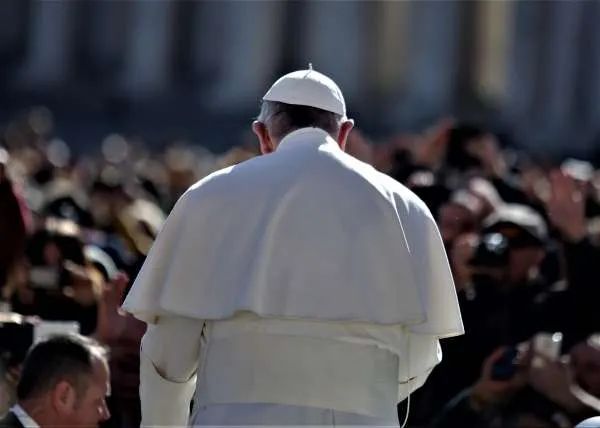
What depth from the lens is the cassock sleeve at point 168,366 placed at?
7168 millimetres

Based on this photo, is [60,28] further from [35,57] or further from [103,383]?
[103,383]

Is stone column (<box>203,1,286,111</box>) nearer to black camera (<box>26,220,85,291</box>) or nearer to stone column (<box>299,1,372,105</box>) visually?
stone column (<box>299,1,372,105</box>)

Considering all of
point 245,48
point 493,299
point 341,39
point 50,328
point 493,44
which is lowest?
point 493,44

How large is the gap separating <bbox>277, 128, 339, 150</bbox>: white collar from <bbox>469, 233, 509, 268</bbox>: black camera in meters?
3.94

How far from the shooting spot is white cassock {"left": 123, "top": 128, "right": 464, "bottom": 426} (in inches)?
277

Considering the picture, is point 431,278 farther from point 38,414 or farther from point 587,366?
point 587,366

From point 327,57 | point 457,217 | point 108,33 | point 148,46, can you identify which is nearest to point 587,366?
point 457,217

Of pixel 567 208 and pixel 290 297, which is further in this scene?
pixel 567 208

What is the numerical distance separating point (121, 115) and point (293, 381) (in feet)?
172

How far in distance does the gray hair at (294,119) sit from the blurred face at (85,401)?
1.14 m

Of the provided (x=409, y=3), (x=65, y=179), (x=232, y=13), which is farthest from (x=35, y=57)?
(x=65, y=179)

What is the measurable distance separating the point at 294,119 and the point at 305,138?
0.34 feet

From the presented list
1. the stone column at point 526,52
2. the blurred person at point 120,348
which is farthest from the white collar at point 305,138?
the stone column at point 526,52

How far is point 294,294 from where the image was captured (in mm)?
7051
